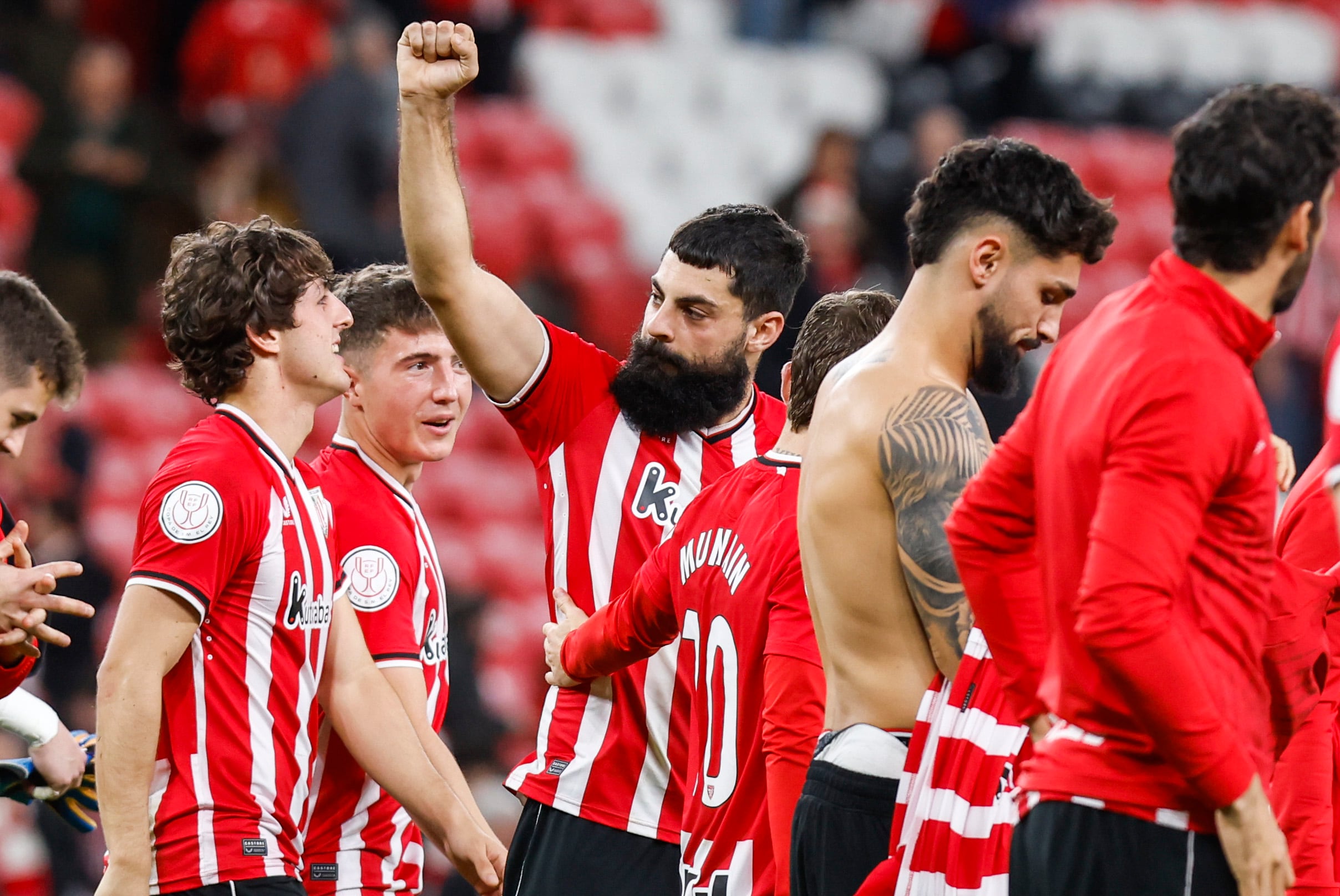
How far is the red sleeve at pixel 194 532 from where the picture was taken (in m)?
3.38

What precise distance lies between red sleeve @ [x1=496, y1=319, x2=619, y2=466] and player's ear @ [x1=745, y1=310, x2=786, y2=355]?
1.24 feet

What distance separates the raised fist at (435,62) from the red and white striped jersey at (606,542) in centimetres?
72

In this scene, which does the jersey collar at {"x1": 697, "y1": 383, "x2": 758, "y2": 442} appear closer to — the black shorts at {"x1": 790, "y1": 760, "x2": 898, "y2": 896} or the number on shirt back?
the number on shirt back

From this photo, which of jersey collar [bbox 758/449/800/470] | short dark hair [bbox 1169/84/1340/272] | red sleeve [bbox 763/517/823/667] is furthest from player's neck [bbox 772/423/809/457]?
short dark hair [bbox 1169/84/1340/272]

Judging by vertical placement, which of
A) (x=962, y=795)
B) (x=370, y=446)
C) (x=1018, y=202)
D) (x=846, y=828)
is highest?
(x=1018, y=202)

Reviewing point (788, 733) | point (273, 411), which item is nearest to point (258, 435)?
point (273, 411)

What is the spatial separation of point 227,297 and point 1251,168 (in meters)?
2.25

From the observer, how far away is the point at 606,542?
4.24 metres

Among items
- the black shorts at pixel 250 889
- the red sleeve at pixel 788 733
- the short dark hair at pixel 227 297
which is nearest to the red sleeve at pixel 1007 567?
the red sleeve at pixel 788 733

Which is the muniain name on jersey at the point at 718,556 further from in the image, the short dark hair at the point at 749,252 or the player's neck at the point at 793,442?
the short dark hair at the point at 749,252

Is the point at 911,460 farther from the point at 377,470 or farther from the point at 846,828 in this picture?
the point at 377,470

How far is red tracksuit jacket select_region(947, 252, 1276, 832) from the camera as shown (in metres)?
2.42

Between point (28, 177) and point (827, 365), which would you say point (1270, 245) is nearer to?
point (827, 365)

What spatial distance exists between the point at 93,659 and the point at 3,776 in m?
3.70
